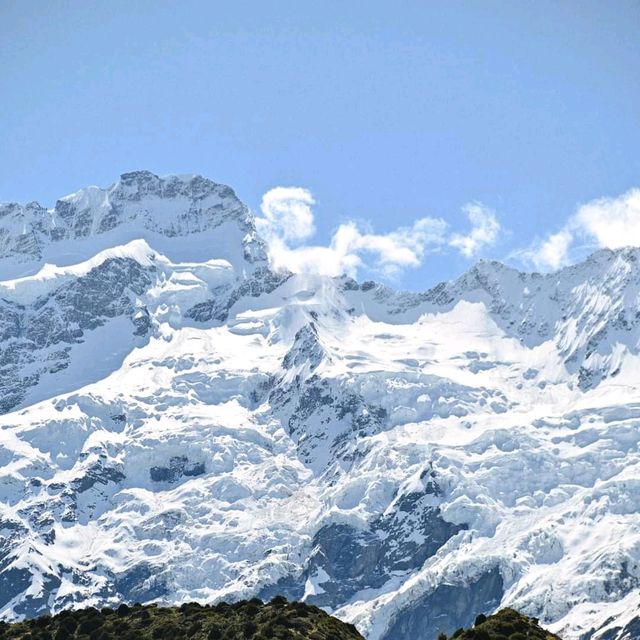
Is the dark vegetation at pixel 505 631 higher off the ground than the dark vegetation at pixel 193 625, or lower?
lower

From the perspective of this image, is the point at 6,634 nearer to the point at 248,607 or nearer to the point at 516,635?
the point at 248,607

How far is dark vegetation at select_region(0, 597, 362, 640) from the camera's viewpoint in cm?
13538

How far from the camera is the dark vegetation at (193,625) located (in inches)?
5330

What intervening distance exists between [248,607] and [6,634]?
23.6 meters

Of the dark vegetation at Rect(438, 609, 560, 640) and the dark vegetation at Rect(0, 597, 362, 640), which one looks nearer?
the dark vegetation at Rect(438, 609, 560, 640)

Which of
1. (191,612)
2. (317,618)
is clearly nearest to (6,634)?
(191,612)

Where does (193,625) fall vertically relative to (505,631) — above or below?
above

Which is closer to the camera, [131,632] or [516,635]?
[516,635]

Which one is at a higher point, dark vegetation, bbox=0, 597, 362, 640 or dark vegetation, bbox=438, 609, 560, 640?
dark vegetation, bbox=0, 597, 362, 640

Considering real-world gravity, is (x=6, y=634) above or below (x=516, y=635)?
above

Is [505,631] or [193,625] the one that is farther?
[193,625]

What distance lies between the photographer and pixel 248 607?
142m

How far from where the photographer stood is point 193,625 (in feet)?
455

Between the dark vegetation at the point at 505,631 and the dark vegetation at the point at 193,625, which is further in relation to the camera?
the dark vegetation at the point at 193,625
